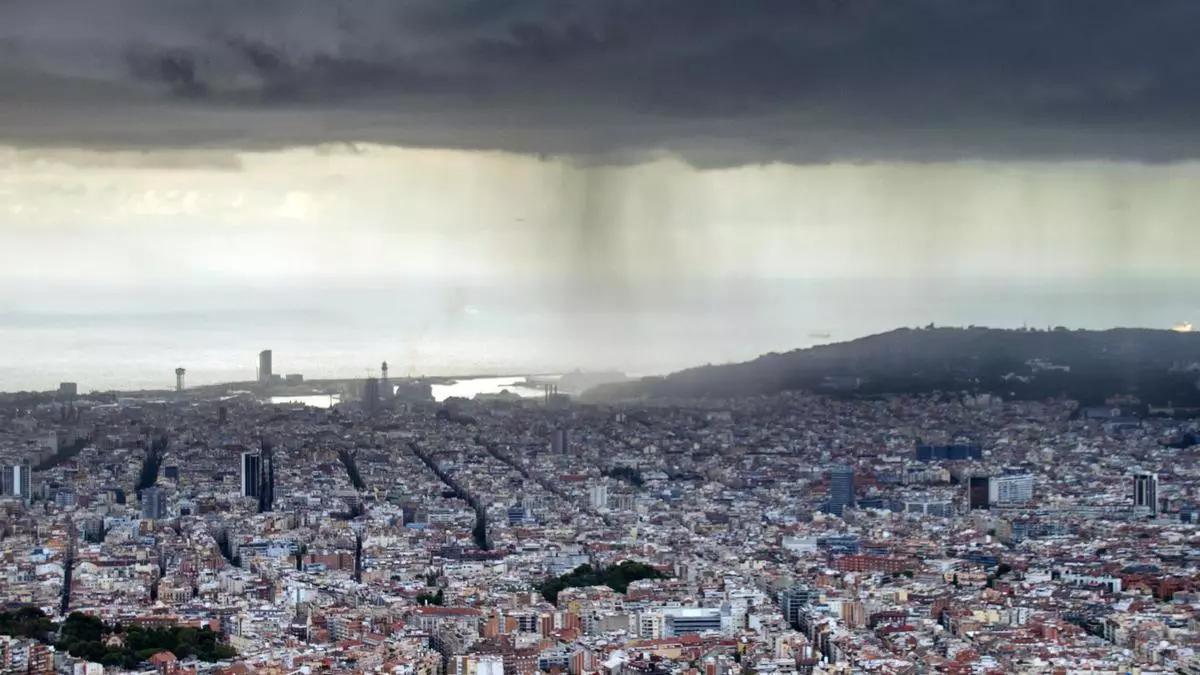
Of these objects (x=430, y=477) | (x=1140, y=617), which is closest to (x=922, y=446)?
(x=430, y=477)

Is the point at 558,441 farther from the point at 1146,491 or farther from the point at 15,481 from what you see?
the point at 1146,491

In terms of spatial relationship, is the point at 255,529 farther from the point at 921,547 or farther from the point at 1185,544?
the point at 1185,544

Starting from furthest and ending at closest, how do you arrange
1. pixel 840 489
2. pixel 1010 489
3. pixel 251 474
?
pixel 251 474, pixel 840 489, pixel 1010 489

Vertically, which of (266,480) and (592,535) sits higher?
(266,480)

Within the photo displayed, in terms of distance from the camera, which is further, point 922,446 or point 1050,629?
point 922,446

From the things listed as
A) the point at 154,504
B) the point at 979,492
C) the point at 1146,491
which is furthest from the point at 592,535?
the point at 1146,491

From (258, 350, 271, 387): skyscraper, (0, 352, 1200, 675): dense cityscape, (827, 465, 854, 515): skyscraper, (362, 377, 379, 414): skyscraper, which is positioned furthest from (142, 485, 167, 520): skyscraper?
(258, 350, 271, 387): skyscraper

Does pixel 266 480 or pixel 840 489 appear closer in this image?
pixel 840 489
